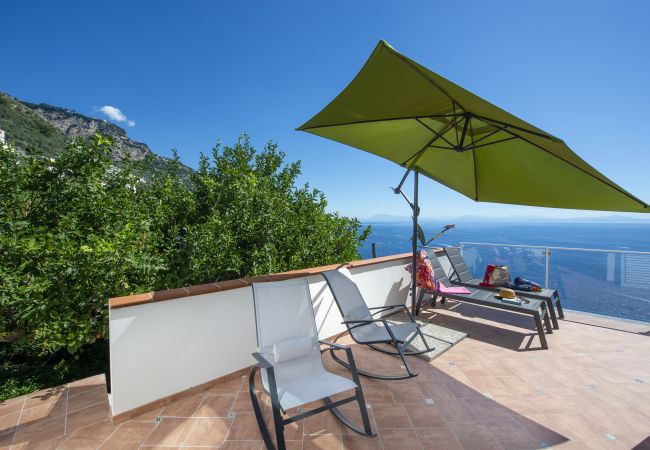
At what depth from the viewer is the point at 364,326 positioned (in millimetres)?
3287

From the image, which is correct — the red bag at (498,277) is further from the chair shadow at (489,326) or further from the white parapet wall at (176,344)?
the white parapet wall at (176,344)

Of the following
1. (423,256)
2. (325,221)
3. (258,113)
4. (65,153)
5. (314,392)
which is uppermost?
(258,113)

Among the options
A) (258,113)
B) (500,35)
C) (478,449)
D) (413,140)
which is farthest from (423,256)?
(258,113)

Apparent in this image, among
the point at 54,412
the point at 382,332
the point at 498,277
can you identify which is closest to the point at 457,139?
the point at 382,332

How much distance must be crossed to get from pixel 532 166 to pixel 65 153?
16.6ft

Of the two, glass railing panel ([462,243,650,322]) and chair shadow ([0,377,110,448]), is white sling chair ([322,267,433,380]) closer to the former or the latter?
chair shadow ([0,377,110,448])

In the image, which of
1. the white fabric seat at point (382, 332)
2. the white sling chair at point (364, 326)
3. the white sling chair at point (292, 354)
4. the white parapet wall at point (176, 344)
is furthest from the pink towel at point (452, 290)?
the white parapet wall at point (176, 344)

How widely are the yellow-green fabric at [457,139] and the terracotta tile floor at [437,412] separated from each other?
173 cm

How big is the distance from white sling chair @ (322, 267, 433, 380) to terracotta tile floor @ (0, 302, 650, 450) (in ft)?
0.61

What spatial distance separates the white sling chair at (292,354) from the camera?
6.77 ft

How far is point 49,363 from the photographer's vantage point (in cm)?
399

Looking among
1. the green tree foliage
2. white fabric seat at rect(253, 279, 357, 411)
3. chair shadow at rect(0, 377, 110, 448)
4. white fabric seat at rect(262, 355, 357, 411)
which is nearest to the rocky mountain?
the green tree foliage

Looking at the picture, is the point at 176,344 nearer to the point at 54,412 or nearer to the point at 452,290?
the point at 54,412

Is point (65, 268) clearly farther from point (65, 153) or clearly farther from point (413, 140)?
point (413, 140)
